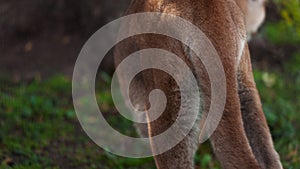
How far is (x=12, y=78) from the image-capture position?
8.06 metres

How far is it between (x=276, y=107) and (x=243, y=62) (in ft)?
9.91

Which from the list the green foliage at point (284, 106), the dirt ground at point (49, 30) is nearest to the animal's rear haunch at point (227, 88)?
the green foliage at point (284, 106)

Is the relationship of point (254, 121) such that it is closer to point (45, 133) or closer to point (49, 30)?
point (45, 133)

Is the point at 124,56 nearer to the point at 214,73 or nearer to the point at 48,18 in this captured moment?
the point at 214,73

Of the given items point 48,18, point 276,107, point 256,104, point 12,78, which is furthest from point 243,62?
point 48,18

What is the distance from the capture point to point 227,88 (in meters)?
3.84

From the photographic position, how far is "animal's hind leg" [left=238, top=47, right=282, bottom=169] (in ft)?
14.1

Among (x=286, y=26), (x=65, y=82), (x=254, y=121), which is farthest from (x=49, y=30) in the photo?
(x=254, y=121)

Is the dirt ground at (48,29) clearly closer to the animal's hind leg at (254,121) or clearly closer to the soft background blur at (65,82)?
the soft background blur at (65,82)

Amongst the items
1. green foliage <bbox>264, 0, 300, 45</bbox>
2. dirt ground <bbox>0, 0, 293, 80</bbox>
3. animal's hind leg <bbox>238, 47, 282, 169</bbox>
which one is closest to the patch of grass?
dirt ground <bbox>0, 0, 293, 80</bbox>

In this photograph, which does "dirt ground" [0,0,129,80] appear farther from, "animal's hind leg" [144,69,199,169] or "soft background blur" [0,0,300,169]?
"animal's hind leg" [144,69,199,169]

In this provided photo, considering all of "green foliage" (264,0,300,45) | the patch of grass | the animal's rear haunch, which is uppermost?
the animal's rear haunch

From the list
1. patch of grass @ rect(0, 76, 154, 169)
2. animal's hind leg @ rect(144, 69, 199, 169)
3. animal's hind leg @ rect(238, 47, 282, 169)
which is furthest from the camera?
patch of grass @ rect(0, 76, 154, 169)

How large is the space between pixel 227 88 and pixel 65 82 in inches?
173
